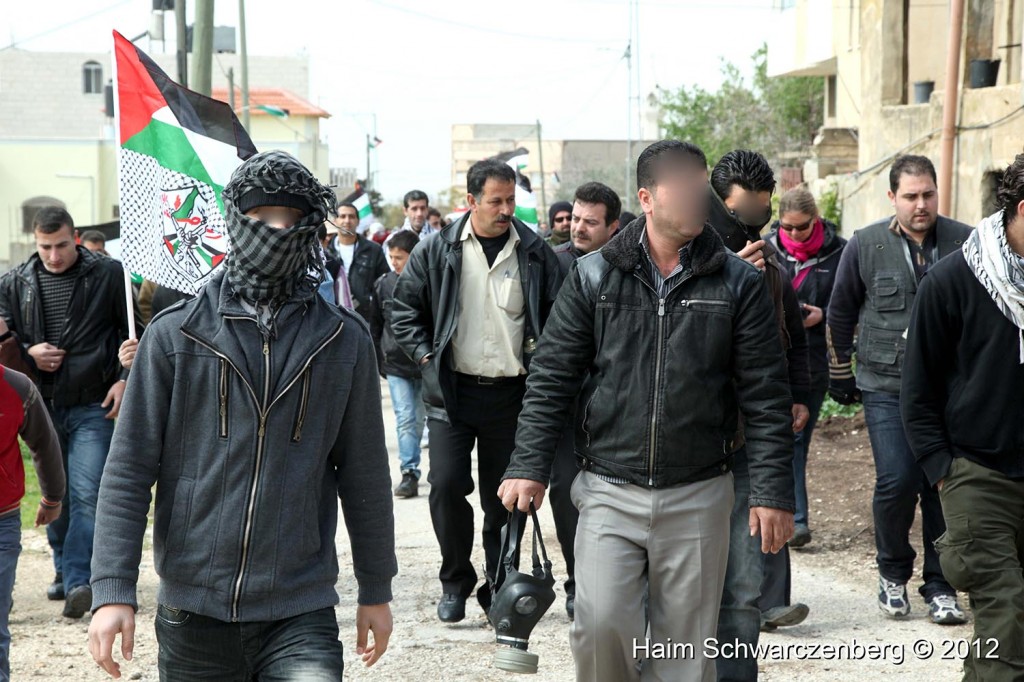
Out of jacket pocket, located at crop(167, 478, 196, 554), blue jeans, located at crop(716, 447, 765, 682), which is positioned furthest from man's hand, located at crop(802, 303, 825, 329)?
jacket pocket, located at crop(167, 478, 196, 554)

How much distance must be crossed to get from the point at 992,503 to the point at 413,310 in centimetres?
329

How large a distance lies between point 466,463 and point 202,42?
270 inches

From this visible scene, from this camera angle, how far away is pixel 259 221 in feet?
11.4

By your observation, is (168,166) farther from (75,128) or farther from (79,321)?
(75,128)

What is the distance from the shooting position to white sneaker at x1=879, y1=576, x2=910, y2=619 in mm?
6867

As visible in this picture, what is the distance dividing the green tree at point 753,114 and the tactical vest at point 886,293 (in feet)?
89.7

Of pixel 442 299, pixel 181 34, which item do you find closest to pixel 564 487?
pixel 442 299

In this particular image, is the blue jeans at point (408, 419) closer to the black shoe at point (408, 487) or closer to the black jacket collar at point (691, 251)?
the black shoe at point (408, 487)

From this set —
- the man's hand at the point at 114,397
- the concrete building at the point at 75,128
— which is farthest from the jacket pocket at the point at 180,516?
the concrete building at the point at 75,128

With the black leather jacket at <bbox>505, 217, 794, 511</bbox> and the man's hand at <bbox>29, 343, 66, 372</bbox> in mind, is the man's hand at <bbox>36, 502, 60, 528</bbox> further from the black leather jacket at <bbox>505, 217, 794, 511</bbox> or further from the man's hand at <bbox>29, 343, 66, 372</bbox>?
the black leather jacket at <bbox>505, 217, 794, 511</bbox>

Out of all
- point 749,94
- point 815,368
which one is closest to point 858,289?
point 815,368

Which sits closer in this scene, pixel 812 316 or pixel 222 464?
pixel 222 464

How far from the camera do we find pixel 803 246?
832 centimetres

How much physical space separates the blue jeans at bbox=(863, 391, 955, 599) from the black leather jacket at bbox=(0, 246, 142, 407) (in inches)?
167
